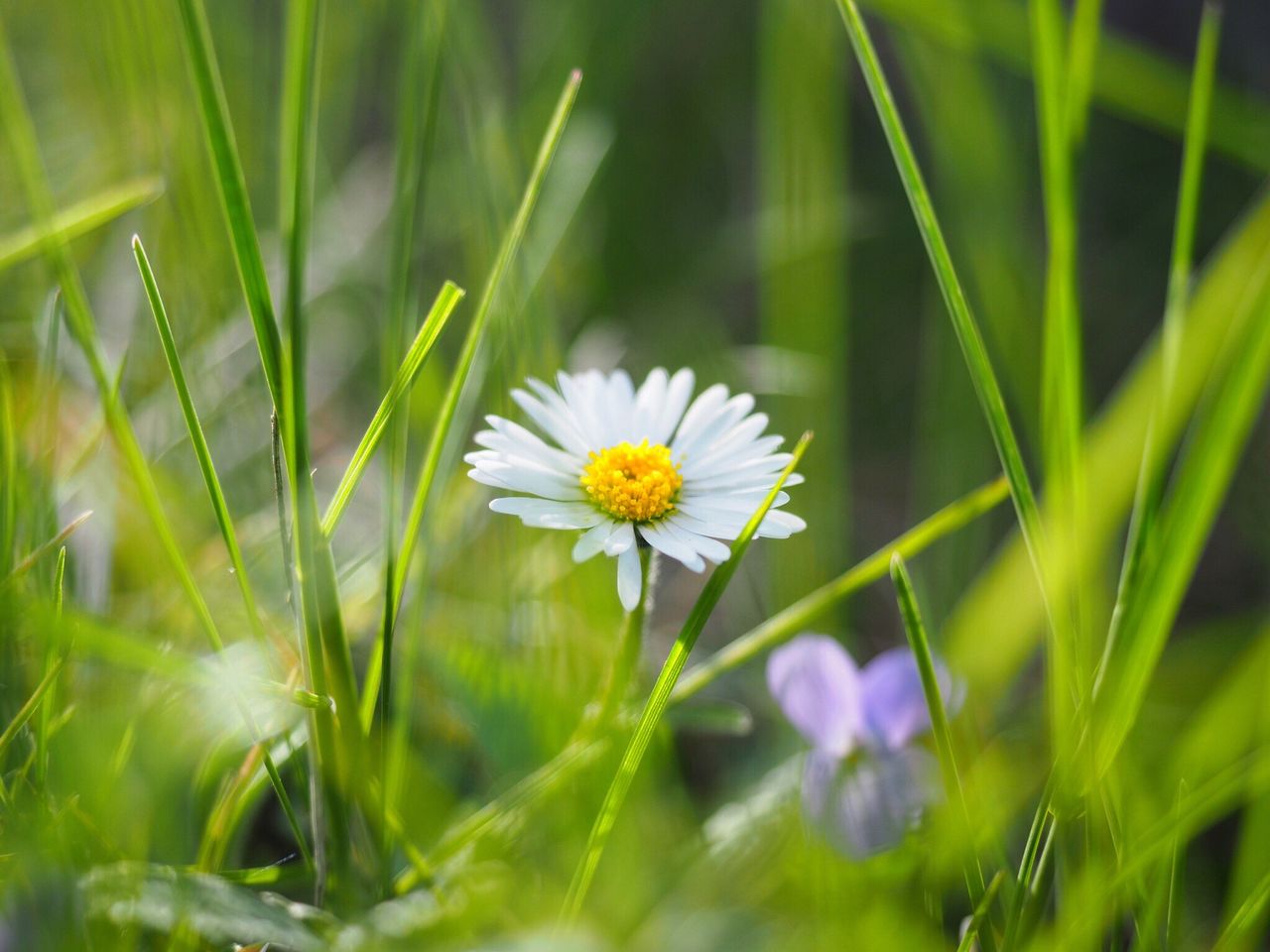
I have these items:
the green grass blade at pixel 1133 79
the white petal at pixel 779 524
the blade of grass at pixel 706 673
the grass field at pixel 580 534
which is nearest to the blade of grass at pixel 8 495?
the grass field at pixel 580 534

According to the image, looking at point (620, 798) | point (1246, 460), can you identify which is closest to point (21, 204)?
point (620, 798)

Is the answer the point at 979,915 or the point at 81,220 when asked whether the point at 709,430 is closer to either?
the point at 979,915

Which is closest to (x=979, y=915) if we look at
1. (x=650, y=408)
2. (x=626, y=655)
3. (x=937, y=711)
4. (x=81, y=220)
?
(x=937, y=711)

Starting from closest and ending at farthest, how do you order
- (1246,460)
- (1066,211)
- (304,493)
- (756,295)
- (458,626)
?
(304,493) → (1066,211) → (458,626) → (1246,460) → (756,295)

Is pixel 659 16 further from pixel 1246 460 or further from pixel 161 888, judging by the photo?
pixel 161 888

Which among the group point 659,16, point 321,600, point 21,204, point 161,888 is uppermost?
point 659,16

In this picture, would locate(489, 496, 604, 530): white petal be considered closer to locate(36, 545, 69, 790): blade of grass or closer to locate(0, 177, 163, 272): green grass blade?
locate(36, 545, 69, 790): blade of grass

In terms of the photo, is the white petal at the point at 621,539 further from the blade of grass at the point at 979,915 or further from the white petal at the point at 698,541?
the blade of grass at the point at 979,915
